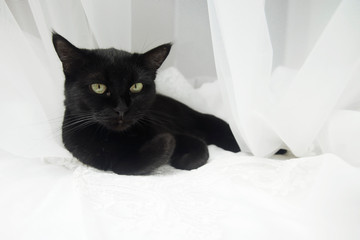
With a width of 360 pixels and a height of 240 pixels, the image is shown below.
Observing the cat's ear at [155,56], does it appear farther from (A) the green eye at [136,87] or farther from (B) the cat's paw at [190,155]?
(B) the cat's paw at [190,155]

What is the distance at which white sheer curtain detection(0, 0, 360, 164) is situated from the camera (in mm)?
660

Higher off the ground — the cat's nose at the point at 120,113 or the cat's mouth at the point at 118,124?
the cat's nose at the point at 120,113

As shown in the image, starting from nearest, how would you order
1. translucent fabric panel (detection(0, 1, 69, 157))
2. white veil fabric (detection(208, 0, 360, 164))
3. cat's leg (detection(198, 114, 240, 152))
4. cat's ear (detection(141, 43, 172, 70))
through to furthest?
white veil fabric (detection(208, 0, 360, 164)), translucent fabric panel (detection(0, 1, 69, 157)), cat's ear (detection(141, 43, 172, 70)), cat's leg (detection(198, 114, 240, 152))

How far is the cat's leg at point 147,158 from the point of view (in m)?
0.79

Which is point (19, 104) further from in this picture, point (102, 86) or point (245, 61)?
point (245, 61)

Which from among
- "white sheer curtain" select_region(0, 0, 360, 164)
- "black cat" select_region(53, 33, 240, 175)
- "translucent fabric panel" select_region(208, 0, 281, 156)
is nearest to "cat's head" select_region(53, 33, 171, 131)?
"black cat" select_region(53, 33, 240, 175)

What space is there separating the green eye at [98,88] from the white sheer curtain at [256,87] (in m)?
0.16

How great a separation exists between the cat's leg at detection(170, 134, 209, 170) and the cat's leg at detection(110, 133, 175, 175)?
0.06 meters

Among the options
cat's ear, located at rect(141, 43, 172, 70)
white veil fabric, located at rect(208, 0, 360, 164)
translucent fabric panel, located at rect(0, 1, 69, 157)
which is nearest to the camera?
white veil fabric, located at rect(208, 0, 360, 164)

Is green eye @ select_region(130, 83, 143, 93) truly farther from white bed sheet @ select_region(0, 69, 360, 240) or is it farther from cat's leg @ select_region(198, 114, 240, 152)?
cat's leg @ select_region(198, 114, 240, 152)

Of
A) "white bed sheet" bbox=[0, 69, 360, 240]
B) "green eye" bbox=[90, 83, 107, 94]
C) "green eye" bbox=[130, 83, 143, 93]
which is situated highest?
"green eye" bbox=[90, 83, 107, 94]

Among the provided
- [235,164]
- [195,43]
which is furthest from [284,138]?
[195,43]

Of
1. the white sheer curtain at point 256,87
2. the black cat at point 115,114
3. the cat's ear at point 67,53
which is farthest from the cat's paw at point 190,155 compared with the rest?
the cat's ear at point 67,53

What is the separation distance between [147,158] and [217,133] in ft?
1.14
